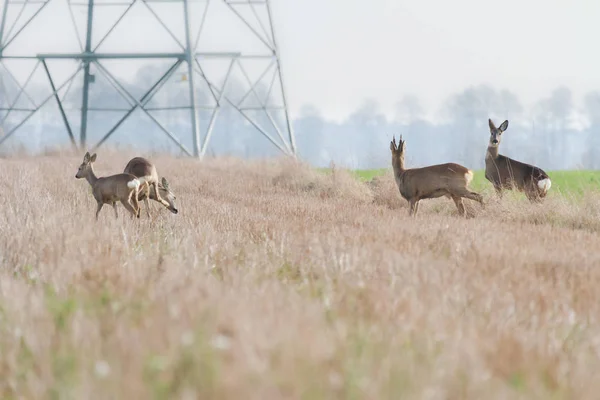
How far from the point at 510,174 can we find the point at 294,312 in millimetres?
12036

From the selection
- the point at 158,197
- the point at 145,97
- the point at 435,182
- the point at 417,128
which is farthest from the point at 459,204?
the point at 417,128

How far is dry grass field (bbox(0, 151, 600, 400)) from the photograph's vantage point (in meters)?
2.94

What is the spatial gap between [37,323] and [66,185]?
13.1 meters

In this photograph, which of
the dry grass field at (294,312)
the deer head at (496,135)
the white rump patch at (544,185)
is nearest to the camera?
the dry grass field at (294,312)

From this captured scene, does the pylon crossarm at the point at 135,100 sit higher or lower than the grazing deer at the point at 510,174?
higher

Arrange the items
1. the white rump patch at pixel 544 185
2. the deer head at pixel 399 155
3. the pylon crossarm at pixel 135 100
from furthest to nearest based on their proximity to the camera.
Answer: the pylon crossarm at pixel 135 100
the white rump patch at pixel 544 185
the deer head at pixel 399 155

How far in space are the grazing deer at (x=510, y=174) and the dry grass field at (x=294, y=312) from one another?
15.0ft

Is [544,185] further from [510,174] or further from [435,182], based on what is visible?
[435,182]

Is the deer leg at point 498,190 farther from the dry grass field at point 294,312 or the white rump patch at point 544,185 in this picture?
the dry grass field at point 294,312

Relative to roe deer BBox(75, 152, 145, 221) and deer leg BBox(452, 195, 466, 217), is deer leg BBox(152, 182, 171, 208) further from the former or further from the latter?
deer leg BBox(452, 195, 466, 217)

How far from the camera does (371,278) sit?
19.5 ft

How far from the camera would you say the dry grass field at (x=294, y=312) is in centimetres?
294

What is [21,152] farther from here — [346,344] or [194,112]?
[346,344]

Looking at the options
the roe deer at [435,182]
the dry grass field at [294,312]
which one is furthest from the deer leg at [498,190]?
the dry grass field at [294,312]
